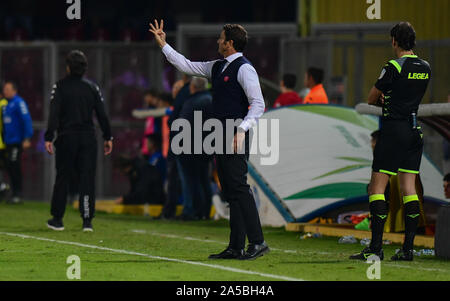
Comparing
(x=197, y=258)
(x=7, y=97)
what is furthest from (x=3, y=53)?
(x=197, y=258)

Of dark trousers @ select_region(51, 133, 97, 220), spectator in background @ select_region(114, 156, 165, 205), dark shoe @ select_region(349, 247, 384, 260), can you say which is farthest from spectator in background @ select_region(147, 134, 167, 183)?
dark shoe @ select_region(349, 247, 384, 260)

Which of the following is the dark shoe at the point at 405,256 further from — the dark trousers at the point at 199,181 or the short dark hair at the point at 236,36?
the dark trousers at the point at 199,181

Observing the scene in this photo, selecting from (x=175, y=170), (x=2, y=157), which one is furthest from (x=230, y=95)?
(x=2, y=157)

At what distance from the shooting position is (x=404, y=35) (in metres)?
9.92

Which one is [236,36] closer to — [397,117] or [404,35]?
[404,35]

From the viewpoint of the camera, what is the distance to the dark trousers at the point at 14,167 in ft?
65.5

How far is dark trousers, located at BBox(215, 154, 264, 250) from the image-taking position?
32.7 ft

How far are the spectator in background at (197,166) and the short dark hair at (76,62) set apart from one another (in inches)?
84.6

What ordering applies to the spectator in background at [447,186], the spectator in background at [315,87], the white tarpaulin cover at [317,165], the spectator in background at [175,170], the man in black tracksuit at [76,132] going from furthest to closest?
the spectator in background at [175,170] < the spectator in background at [315,87] < the white tarpaulin cover at [317,165] < the man in black tracksuit at [76,132] < the spectator in background at [447,186]

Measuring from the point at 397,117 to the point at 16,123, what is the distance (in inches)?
443

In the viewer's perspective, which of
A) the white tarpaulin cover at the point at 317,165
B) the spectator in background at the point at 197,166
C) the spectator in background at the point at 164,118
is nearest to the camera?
the white tarpaulin cover at the point at 317,165

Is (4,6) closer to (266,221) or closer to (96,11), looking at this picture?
(96,11)

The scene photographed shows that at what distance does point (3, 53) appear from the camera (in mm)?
21234

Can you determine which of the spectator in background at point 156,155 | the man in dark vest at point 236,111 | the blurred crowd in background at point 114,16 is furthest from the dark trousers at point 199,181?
the blurred crowd in background at point 114,16
